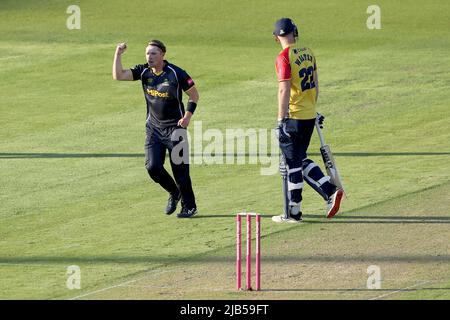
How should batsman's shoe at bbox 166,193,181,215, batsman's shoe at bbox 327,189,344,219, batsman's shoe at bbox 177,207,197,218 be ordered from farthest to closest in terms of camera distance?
batsman's shoe at bbox 166,193,181,215 < batsman's shoe at bbox 177,207,197,218 < batsman's shoe at bbox 327,189,344,219

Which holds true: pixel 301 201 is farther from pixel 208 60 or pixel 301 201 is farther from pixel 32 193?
pixel 208 60

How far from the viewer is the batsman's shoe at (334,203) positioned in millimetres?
15828

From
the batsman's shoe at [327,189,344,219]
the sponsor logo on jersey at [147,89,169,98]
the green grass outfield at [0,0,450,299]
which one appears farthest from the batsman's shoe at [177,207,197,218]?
the batsman's shoe at [327,189,344,219]

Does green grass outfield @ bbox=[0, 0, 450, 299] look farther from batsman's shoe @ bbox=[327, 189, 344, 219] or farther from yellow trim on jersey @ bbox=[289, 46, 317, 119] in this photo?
yellow trim on jersey @ bbox=[289, 46, 317, 119]

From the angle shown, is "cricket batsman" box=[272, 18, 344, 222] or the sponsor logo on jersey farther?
the sponsor logo on jersey

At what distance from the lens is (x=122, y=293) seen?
13039 millimetres

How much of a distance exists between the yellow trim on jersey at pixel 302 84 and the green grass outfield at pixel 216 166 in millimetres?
1373

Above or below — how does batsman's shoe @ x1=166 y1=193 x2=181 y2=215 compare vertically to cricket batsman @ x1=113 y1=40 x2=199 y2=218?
below

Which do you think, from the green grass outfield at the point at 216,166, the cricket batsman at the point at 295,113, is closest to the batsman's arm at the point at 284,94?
the cricket batsman at the point at 295,113

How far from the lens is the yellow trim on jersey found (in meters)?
15.7

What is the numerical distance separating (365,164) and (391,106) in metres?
4.25

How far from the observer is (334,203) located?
52.1ft
